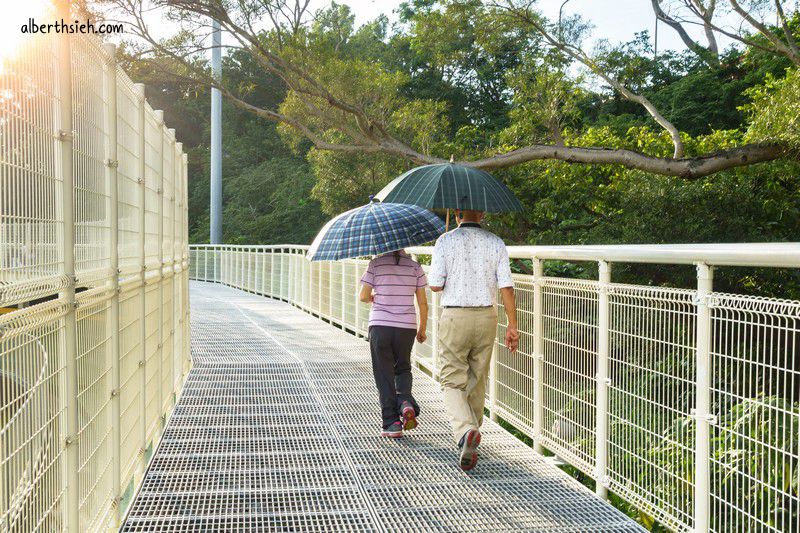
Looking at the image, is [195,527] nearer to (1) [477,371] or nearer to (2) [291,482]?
(2) [291,482]

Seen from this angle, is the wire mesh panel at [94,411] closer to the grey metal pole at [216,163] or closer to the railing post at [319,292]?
the railing post at [319,292]

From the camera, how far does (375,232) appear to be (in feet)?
18.9

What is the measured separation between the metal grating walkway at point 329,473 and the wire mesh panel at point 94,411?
401mm

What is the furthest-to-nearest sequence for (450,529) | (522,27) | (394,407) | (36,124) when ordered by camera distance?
1. (522,27)
2. (394,407)
3. (450,529)
4. (36,124)

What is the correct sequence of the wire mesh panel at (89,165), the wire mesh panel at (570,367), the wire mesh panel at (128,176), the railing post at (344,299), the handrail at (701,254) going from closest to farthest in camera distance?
1. the handrail at (701,254)
2. the wire mesh panel at (89,165)
3. the wire mesh panel at (128,176)
4. the wire mesh panel at (570,367)
5. the railing post at (344,299)

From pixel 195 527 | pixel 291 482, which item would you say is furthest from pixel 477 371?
pixel 195 527

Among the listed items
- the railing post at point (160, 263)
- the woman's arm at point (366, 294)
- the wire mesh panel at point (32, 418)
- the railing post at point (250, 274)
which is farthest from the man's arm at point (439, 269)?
the railing post at point (250, 274)

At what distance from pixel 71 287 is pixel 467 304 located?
102 inches

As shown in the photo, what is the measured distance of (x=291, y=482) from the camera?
4.70 metres

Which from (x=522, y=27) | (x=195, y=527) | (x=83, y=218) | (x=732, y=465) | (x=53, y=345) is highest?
(x=522, y=27)

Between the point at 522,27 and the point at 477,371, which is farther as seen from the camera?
the point at 522,27

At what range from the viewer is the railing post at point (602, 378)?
4398 mm

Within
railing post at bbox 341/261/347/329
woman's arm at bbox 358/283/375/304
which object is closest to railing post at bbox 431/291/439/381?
woman's arm at bbox 358/283/375/304

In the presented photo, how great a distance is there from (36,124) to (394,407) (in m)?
3.71
